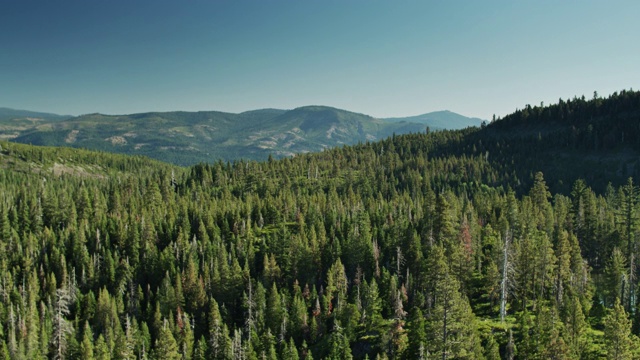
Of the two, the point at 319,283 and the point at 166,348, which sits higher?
the point at 319,283

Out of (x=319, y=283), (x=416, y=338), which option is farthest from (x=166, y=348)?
A: (x=319, y=283)

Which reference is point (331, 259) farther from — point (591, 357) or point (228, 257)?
point (591, 357)

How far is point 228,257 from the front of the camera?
116m

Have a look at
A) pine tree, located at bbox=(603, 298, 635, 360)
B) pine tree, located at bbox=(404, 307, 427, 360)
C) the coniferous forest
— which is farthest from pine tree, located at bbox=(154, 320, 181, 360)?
pine tree, located at bbox=(603, 298, 635, 360)

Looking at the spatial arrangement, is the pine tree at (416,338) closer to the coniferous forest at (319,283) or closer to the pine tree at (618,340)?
the coniferous forest at (319,283)

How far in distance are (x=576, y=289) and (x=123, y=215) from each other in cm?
12818

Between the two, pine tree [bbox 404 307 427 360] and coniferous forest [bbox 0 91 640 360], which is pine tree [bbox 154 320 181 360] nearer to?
coniferous forest [bbox 0 91 640 360]

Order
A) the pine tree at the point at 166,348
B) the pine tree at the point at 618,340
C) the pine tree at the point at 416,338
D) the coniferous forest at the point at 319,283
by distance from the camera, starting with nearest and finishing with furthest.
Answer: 1. the pine tree at the point at 618,340
2. the pine tree at the point at 416,338
3. the coniferous forest at the point at 319,283
4. the pine tree at the point at 166,348

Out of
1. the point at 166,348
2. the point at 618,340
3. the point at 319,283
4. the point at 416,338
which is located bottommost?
the point at 166,348

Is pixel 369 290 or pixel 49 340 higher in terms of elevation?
pixel 369 290

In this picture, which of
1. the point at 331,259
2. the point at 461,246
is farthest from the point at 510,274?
the point at 331,259

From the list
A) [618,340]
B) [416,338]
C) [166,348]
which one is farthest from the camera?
[166,348]

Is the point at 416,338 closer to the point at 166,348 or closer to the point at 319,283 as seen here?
the point at 166,348

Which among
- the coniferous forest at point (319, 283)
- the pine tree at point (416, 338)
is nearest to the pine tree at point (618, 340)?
the coniferous forest at point (319, 283)
